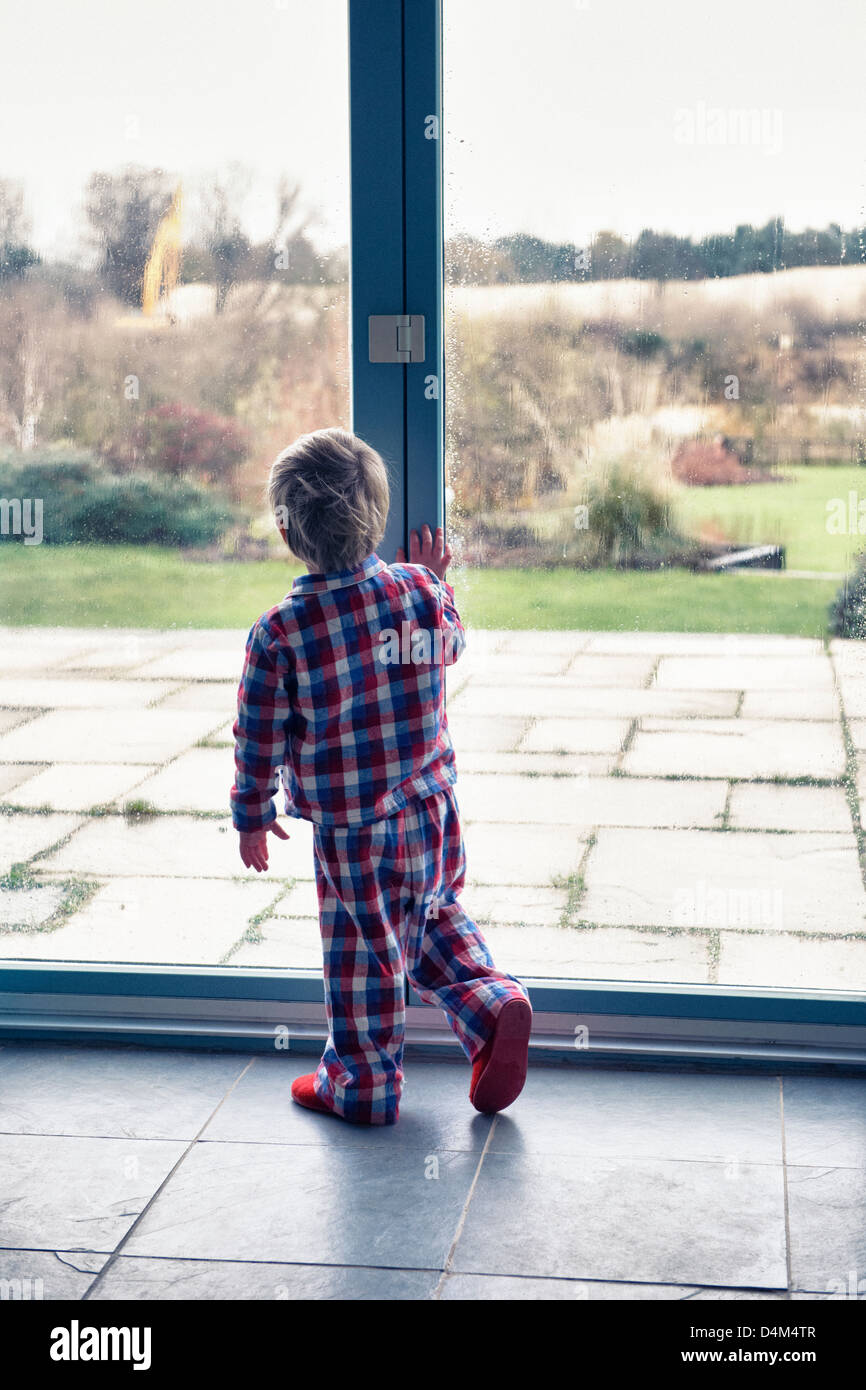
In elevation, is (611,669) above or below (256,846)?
above

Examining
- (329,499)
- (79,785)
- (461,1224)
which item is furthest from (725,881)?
(79,785)

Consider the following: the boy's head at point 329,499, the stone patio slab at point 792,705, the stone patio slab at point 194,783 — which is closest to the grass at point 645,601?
the stone patio slab at point 792,705

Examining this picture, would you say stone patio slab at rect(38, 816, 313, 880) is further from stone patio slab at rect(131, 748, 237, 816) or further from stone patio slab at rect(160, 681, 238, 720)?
stone patio slab at rect(160, 681, 238, 720)

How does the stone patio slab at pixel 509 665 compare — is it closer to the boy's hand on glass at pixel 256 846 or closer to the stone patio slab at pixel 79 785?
the boy's hand on glass at pixel 256 846

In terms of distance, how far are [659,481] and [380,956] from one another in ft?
3.20

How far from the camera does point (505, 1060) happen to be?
2.30 metres

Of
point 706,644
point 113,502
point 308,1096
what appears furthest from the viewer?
point 113,502

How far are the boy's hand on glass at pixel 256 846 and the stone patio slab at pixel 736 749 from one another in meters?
0.68

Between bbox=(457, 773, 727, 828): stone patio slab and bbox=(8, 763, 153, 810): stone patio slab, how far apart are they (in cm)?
66

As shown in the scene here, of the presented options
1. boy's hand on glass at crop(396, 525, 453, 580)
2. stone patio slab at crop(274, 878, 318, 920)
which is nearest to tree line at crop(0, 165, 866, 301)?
boy's hand on glass at crop(396, 525, 453, 580)

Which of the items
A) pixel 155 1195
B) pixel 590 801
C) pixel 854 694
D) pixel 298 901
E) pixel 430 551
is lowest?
pixel 155 1195

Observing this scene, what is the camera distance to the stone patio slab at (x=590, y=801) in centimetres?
255

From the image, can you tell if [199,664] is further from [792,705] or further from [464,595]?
[792,705]
